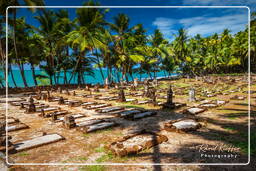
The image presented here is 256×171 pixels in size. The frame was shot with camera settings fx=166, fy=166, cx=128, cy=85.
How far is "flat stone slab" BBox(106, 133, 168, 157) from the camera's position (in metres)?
3.62

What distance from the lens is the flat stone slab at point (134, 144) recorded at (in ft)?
11.9

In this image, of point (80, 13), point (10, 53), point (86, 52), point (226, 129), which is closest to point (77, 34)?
point (80, 13)

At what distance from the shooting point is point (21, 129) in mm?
5730

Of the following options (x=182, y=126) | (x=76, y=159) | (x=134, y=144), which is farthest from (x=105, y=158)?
(x=182, y=126)

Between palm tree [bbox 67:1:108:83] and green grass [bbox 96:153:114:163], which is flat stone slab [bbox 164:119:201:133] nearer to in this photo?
green grass [bbox 96:153:114:163]

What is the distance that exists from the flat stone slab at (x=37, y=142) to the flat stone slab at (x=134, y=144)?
1.67 m

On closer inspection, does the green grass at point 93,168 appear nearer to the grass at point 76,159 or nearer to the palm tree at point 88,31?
the grass at point 76,159

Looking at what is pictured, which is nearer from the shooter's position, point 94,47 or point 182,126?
point 182,126

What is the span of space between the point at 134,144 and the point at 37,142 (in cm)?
258

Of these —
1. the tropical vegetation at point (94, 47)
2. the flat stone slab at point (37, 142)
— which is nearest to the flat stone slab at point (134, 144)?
the flat stone slab at point (37, 142)

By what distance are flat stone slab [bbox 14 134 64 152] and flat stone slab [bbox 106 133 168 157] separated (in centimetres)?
167

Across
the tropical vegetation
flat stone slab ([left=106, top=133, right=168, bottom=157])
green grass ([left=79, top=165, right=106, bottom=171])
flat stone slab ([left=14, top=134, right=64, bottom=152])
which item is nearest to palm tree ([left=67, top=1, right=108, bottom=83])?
the tropical vegetation

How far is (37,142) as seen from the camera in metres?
4.39

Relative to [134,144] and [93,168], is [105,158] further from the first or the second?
[134,144]
